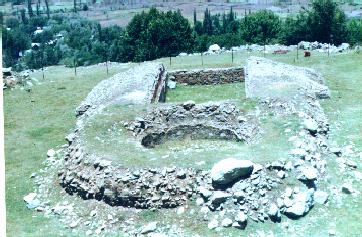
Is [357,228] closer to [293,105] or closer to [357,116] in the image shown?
[293,105]

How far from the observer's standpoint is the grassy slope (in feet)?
54.3

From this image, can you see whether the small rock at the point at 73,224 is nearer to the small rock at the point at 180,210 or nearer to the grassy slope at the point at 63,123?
the grassy slope at the point at 63,123

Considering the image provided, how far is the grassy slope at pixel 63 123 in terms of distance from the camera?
16.6 m

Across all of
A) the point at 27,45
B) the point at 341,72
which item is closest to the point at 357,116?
the point at 341,72

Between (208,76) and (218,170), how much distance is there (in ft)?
56.2

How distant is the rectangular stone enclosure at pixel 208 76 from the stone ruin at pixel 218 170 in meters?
6.61

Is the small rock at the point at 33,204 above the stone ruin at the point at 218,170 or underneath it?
underneath

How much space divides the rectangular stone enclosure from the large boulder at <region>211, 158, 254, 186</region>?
54.9 ft

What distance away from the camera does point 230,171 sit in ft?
55.1

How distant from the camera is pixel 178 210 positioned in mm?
16906

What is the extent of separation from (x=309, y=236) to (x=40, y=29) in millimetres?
84133

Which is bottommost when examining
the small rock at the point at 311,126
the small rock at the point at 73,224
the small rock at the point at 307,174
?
the small rock at the point at 73,224

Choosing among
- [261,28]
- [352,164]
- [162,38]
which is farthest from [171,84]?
[261,28]

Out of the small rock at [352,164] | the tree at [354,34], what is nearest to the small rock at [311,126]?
the small rock at [352,164]
